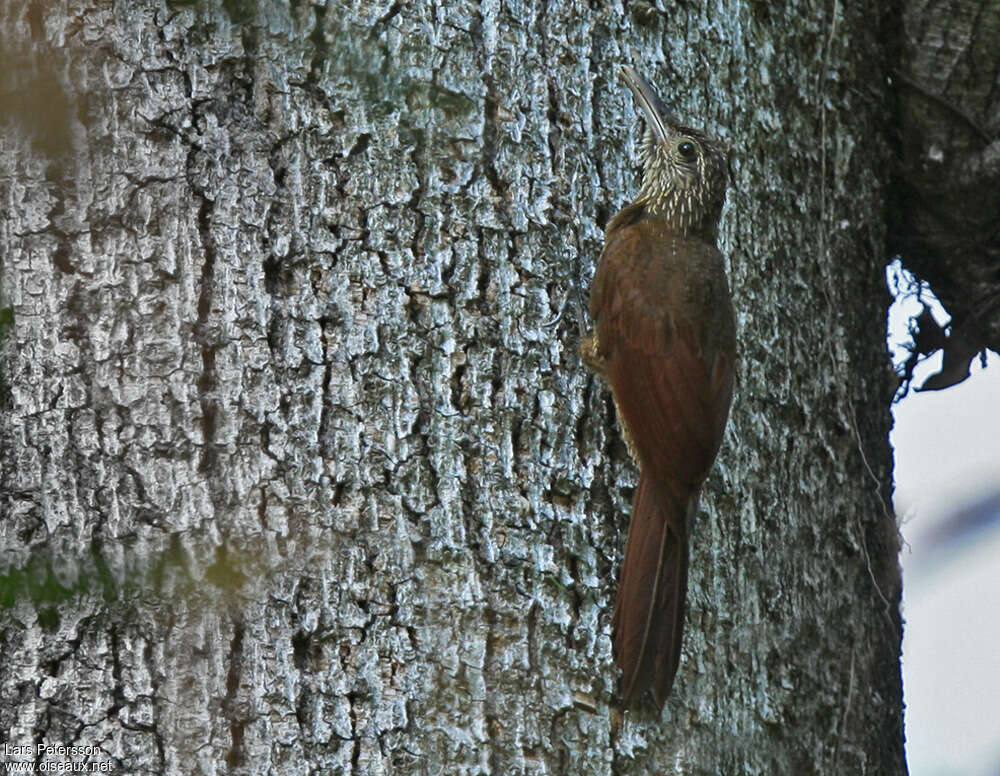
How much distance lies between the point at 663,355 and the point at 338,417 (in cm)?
105

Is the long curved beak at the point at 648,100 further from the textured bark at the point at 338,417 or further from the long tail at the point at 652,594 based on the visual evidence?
the long tail at the point at 652,594

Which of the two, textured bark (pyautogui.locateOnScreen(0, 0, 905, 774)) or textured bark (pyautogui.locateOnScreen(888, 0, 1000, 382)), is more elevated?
textured bark (pyautogui.locateOnScreen(888, 0, 1000, 382))

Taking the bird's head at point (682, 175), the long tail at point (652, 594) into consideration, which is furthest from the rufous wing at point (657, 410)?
the bird's head at point (682, 175)

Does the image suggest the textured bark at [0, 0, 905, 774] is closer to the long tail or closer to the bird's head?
the long tail

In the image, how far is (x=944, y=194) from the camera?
10.7 ft

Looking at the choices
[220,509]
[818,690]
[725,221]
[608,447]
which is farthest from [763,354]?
[220,509]

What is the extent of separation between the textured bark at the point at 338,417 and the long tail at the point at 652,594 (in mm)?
46

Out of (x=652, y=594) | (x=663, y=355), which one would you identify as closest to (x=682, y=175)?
(x=663, y=355)

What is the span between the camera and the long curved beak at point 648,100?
261 cm

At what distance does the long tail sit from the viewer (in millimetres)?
2314

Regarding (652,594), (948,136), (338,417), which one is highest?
(948,136)

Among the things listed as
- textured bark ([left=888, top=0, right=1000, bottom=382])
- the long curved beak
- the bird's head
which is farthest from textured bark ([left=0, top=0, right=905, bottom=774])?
textured bark ([left=888, top=0, right=1000, bottom=382])

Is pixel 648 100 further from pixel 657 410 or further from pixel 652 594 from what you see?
pixel 652 594

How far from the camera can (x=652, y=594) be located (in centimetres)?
237
